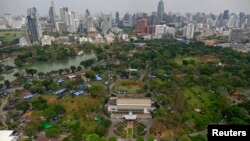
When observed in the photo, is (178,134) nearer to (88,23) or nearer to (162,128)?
(162,128)

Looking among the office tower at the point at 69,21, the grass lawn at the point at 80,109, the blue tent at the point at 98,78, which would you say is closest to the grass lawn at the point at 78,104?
the grass lawn at the point at 80,109

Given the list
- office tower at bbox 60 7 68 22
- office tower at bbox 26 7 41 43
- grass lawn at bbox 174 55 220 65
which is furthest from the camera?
office tower at bbox 60 7 68 22

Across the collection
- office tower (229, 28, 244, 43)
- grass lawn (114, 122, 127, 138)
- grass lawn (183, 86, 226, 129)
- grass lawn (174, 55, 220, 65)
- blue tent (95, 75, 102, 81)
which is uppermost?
office tower (229, 28, 244, 43)

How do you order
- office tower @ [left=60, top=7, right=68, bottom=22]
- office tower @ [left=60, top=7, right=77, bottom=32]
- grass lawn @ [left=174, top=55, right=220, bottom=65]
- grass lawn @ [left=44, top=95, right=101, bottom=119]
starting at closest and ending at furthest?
grass lawn @ [left=44, top=95, right=101, bottom=119] → grass lawn @ [left=174, top=55, right=220, bottom=65] → office tower @ [left=60, top=7, right=68, bottom=22] → office tower @ [left=60, top=7, right=77, bottom=32]

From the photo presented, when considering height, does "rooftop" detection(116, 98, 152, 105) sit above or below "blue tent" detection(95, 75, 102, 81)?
below

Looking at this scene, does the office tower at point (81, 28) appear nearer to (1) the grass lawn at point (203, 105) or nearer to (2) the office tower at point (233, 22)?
(1) the grass lawn at point (203, 105)

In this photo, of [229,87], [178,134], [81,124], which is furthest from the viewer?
[229,87]

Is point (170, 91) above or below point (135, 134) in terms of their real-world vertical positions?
above

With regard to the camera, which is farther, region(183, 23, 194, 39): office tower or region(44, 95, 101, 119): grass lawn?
region(183, 23, 194, 39): office tower

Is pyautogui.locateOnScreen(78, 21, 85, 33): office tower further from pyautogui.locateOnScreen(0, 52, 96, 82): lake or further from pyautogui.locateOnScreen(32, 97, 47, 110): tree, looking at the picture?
pyautogui.locateOnScreen(32, 97, 47, 110): tree

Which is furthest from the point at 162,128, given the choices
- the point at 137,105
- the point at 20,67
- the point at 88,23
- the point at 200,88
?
the point at 88,23

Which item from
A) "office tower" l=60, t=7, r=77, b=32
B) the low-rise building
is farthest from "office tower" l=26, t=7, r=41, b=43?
the low-rise building
